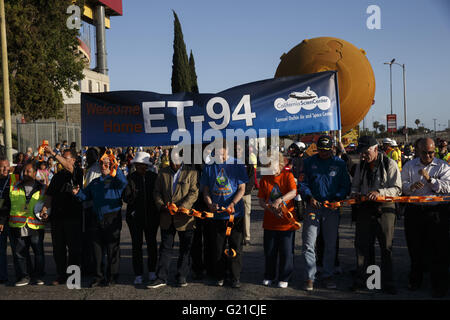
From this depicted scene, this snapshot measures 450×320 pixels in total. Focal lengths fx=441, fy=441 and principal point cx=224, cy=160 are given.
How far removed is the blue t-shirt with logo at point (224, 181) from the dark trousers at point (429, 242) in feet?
7.63

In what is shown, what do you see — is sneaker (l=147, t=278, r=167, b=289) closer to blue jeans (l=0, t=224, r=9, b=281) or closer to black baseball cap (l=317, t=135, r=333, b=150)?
blue jeans (l=0, t=224, r=9, b=281)

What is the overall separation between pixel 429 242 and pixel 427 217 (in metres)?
0.33

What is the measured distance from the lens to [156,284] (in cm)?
604

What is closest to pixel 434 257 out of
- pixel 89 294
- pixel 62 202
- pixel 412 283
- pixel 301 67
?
pixel 412 283

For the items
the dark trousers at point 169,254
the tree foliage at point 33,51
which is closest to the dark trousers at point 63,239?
the dark trousers at point 169,254

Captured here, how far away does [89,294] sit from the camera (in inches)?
228

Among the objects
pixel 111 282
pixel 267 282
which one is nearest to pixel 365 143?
pixel 267 282

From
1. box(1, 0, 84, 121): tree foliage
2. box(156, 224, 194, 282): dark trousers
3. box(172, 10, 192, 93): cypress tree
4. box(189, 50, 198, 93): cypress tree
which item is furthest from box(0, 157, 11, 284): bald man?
box(189, 50, 198, 93): cypress tree

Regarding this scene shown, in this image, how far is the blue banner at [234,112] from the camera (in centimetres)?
701

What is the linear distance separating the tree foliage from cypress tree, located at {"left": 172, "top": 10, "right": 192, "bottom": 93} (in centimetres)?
2045

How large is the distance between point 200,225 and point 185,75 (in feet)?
137

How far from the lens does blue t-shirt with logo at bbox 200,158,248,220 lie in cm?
621

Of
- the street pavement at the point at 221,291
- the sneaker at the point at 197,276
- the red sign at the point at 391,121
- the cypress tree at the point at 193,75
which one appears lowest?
the street pavement at the point at 221,291

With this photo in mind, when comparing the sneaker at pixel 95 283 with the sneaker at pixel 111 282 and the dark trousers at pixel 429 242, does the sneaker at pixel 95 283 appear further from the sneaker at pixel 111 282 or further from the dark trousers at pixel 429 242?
the dark trousers at pixel 429 242
